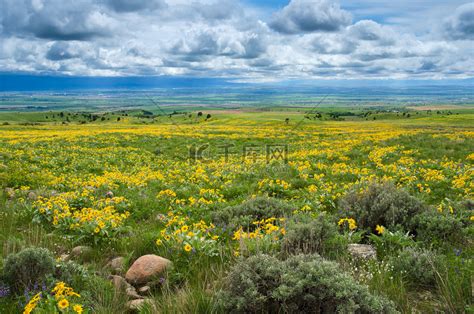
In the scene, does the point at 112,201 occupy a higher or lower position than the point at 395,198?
lower

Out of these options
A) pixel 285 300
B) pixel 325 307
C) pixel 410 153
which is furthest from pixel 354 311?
pixel 410 153

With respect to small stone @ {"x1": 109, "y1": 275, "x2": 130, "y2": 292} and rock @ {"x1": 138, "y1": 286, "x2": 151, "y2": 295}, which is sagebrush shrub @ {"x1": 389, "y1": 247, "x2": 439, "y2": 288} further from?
small stone @ {"x1": 109, "y1": 275, "x2": 130, "y2": 292}

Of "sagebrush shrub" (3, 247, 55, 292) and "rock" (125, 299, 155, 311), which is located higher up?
"sagebrush shrub" (3, 247, 55, 292)

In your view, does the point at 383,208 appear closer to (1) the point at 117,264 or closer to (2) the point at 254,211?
(2) the point at 254,211

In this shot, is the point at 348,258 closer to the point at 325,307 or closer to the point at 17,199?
the point at 325,307

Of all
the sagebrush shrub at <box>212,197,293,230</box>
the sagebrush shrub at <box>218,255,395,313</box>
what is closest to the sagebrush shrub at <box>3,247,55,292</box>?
the sagebrush shrub at <box>218,255,395,313</box>

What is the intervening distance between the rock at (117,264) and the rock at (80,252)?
59cm

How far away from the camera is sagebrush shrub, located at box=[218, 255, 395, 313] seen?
3.94 metres

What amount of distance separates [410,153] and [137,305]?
18.3m

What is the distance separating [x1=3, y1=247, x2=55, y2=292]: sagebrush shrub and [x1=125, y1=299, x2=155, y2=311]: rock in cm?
123

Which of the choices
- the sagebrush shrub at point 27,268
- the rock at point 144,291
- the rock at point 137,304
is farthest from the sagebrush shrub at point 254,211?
the sagebrush shrub at point 27,268

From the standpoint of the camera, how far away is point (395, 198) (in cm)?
793

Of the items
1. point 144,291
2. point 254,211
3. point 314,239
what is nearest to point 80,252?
point 144,291

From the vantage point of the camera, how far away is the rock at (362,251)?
5.78m
